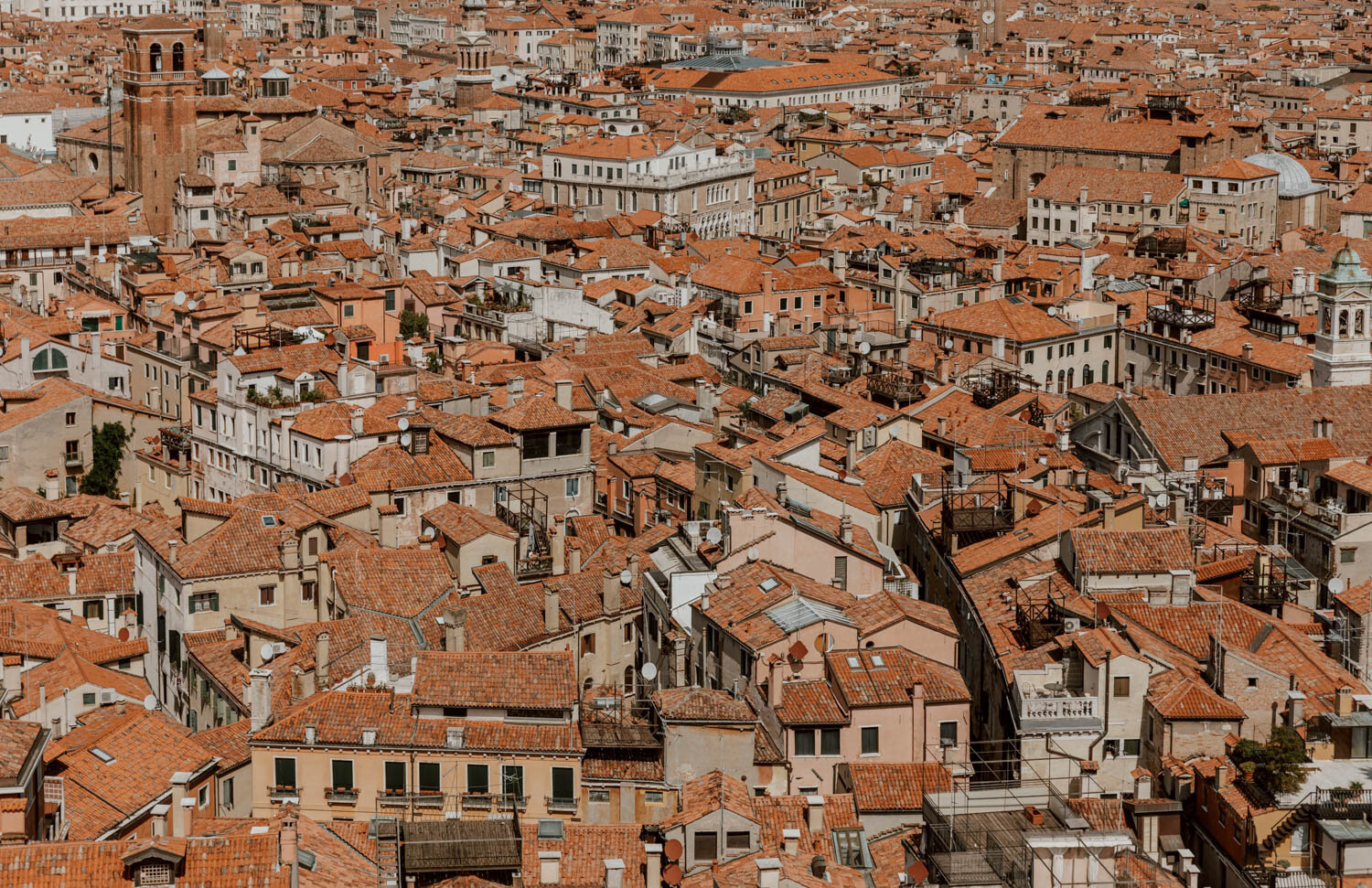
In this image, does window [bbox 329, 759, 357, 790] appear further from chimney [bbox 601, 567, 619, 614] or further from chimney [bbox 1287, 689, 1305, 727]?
chimney [bbox 1287, 689, 1305, 727]

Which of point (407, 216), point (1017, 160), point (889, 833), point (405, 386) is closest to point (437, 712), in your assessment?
point (889, 833)

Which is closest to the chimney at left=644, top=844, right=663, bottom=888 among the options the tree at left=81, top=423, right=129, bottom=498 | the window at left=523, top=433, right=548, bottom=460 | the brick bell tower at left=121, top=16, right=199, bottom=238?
the window at left=523, top=433, right=548, bottom=460

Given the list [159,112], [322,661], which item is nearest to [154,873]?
[322,661]

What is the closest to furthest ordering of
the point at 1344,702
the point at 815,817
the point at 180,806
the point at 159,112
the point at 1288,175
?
the point at 815,817
the point at 180,806
the point at 1344,702
the point at 159,112
the point at 1288,175

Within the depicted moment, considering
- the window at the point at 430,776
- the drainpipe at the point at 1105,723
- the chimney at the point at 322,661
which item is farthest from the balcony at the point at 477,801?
the drainpipe at the point at 1105,723

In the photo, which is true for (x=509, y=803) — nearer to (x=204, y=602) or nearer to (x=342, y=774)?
(x=342, y=774)

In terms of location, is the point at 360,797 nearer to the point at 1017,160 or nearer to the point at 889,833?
the point at 889,833
